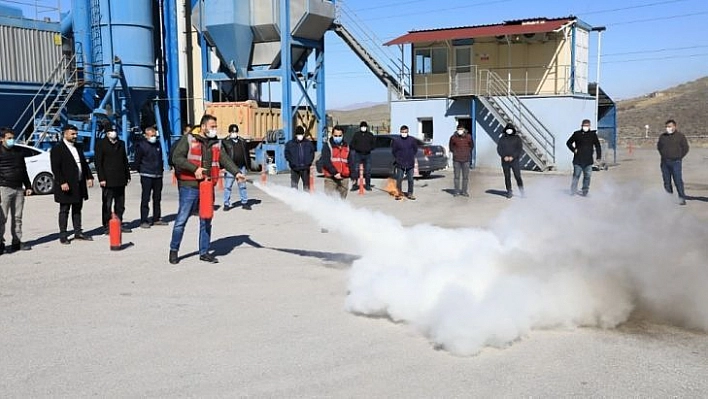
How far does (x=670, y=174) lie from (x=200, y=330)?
1268 centimetres

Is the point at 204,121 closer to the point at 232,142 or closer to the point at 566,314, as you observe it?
the point at 566,314

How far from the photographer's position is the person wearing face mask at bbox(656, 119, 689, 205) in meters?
15.1

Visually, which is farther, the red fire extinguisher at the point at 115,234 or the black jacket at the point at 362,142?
the black jacket at the point at 362,142

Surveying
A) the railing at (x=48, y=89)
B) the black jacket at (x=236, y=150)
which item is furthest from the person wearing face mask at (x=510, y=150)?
the railing at (x=48, y=89)

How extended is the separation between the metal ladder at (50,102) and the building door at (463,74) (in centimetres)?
1615

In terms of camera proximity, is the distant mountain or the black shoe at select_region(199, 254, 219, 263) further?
the distant mountain

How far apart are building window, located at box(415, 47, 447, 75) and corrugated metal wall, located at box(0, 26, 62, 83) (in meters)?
15.9

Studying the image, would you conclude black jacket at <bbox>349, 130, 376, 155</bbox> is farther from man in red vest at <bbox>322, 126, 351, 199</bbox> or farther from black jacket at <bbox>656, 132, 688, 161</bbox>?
black jacket at <bbox>656, 132, 688, 161</bbox>

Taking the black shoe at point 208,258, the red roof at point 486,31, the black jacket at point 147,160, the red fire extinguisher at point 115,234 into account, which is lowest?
the black shoe at point 208,258

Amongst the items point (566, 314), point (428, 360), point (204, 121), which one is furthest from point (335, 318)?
point (204, 121)

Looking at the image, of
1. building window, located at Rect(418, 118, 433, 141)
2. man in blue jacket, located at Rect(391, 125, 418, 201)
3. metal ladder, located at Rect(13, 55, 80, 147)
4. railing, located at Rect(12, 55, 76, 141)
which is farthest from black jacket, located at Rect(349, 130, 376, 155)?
railing, located at Rect(12, 55, 76, 141)

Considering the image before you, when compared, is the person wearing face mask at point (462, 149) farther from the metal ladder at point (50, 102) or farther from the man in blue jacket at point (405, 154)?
the metal ladder at point (50, 102)

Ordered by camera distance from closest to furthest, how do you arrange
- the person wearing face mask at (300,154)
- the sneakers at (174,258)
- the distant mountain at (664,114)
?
the sneakers at (174,258) → the person wearing face mask at (300,154) → the distant mountain at (664,114)

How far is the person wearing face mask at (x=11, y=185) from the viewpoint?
10.1m
